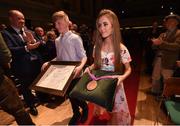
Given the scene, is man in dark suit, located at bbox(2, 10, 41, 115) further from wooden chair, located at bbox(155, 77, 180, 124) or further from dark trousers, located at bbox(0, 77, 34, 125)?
wooden chair, located at bbox(155, 77, 180, 124)

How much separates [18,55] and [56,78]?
1267 mm

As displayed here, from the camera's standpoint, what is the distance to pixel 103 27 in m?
2.06

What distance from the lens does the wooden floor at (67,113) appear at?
2.95 meters

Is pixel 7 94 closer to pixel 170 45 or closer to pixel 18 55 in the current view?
pixel 18 55

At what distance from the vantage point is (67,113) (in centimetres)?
330

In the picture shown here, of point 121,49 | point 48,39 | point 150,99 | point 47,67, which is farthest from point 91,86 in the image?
point 48,39

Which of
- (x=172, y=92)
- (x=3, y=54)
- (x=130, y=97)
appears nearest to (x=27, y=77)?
(x=3, y=54)

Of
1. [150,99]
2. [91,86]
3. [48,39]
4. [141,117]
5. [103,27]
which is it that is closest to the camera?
[91,86]

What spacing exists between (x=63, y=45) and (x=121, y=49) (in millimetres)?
846

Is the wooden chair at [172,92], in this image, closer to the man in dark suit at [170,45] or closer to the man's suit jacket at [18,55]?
the man in dark suit at [170,45]

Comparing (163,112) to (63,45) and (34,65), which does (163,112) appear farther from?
(34,65)

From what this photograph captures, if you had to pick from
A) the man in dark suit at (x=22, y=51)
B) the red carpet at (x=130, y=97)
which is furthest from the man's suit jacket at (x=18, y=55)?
the red carpet at (x=130, y=97)

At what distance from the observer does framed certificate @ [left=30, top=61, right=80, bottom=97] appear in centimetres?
207

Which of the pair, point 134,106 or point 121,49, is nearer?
point 121,49
